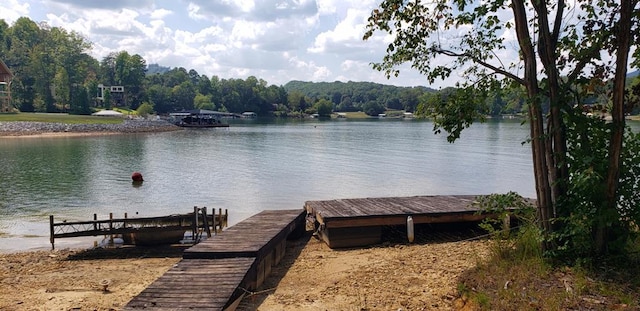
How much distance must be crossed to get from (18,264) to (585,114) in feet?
51.0

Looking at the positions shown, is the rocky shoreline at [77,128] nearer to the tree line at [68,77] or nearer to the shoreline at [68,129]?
the shoreline at [68,129]

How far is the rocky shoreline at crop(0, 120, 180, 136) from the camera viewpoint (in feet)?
272

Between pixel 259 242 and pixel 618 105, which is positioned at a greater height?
pixel 618 105

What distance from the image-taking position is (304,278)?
36.8ft

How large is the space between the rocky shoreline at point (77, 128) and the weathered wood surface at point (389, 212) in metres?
82.2

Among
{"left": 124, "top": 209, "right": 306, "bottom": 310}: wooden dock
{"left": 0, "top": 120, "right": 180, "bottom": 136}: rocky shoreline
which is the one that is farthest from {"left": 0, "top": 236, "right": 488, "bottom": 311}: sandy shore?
{"left": 0, "top": 120, "right": 180, "bottom": 136}: rocky shoreline

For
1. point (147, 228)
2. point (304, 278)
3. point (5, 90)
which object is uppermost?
point (5, 90)

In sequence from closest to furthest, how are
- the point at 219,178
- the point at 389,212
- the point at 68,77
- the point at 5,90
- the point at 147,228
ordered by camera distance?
the point at 389,212
the point at 147,228
the point at 219,178
the point at 5,90
the point at 68,77

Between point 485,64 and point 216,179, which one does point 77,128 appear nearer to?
point 216,179

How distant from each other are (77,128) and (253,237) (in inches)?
3659

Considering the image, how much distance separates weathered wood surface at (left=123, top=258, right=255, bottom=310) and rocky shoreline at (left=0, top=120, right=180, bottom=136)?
84606 mm

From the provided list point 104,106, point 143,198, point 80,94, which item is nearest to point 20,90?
point 80,94

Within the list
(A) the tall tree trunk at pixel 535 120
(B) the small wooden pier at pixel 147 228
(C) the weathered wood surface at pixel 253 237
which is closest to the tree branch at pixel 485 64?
(A) the tall tree trunk at pixel 535 120

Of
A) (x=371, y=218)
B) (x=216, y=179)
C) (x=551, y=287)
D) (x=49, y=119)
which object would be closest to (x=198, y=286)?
(x=551, y=287)
